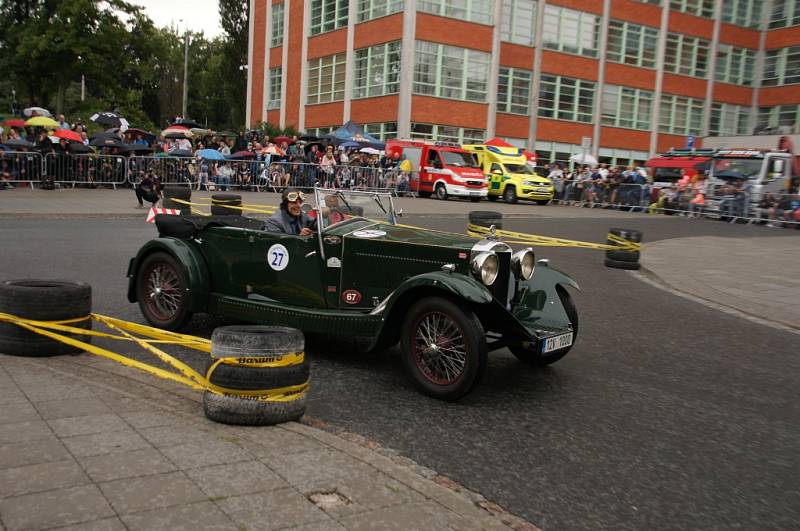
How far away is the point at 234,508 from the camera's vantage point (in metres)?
3.24

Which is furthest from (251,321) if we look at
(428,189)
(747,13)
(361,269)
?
(747,13)

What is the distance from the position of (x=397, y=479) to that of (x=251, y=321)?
328 cm

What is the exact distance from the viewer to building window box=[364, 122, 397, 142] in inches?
1556

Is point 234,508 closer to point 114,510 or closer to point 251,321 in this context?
point 114,510

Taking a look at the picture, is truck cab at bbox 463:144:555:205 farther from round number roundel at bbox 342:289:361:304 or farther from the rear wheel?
round number roundel at bbox 342:289:361:304

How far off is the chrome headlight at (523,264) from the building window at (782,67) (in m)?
55.0

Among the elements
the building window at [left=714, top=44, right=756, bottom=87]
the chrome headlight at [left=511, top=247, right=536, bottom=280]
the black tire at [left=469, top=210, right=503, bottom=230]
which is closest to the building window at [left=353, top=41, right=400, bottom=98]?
the black tire at [left=469, top=210, right=503, bottom=230]

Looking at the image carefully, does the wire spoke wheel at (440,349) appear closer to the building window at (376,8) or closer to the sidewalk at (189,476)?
the sidewalk at (189,476)

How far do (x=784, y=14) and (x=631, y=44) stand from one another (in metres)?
14.0

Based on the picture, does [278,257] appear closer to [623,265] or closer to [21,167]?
[623,265]

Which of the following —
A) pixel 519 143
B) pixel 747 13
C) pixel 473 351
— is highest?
pixel 747 13

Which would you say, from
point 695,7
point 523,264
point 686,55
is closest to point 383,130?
point 686,55

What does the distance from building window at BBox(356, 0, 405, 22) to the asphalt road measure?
3349 centimetres

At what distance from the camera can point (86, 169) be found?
2338 centimetres
